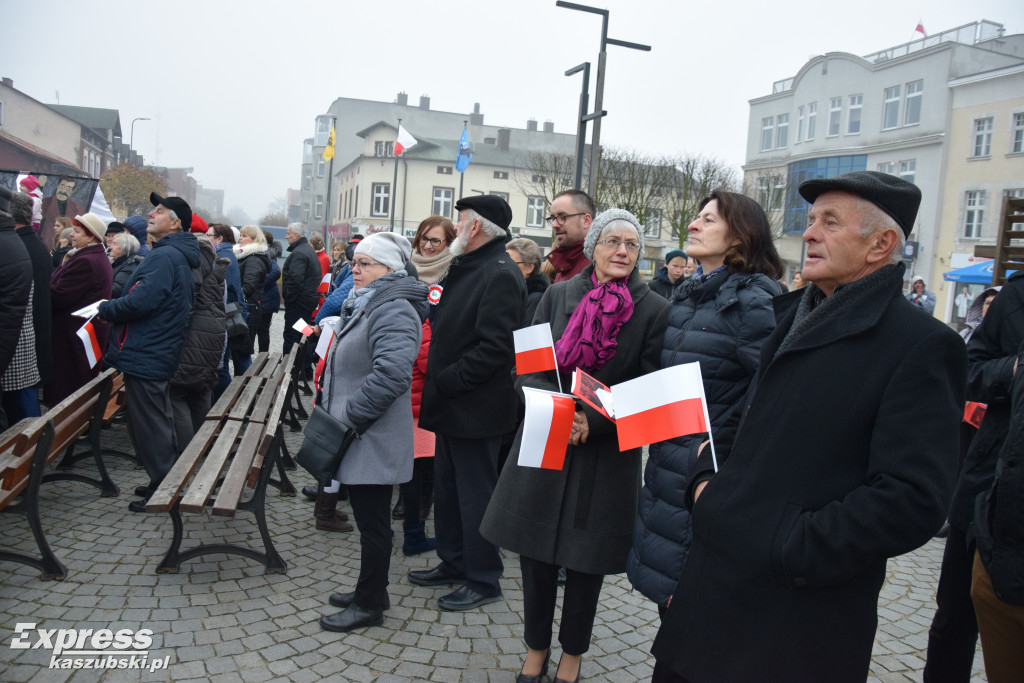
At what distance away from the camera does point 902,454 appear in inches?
66.6

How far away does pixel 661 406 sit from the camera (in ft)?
7.59

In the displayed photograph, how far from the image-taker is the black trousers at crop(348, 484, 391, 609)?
3641 mm

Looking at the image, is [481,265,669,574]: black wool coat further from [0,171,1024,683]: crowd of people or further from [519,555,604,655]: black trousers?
[519,555,604,655]: black trousers

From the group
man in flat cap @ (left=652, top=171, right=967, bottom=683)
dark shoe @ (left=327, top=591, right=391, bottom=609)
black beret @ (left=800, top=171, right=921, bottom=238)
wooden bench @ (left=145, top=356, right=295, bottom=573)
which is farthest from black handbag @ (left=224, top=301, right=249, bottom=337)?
black beret @ (left=800, top=171, right=921, bottom=238)

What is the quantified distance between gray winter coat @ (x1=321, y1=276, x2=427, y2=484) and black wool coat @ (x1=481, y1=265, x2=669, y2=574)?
2.44 ft

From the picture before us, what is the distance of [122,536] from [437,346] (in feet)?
8.16

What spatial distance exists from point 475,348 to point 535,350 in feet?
2.90

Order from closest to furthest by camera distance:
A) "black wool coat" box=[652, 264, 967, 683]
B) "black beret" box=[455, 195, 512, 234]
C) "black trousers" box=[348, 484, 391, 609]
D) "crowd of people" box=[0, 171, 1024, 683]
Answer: "black wool coat" box=[652, 264, 967, 683]
"crowd of people" box=[0, 171, 1024, 683]
"black trousers" box=[348, 484, 391, 609]
"black beret" box=[455, 195, 512, 234]

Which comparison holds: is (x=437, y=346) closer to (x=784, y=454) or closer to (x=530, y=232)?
(x=784, y=454)

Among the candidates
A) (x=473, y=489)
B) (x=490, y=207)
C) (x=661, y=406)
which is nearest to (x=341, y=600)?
(x=473, y=489)

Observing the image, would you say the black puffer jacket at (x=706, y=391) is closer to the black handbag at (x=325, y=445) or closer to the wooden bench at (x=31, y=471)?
the black handbag at (x=325, y=445)

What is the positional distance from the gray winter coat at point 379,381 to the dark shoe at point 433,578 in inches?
38.6

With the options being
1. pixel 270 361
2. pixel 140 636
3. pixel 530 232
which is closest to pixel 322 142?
pixel 530 232

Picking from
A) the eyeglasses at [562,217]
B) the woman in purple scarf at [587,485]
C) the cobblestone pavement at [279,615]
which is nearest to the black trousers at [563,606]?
the woman in purple scarf at [587,485]
